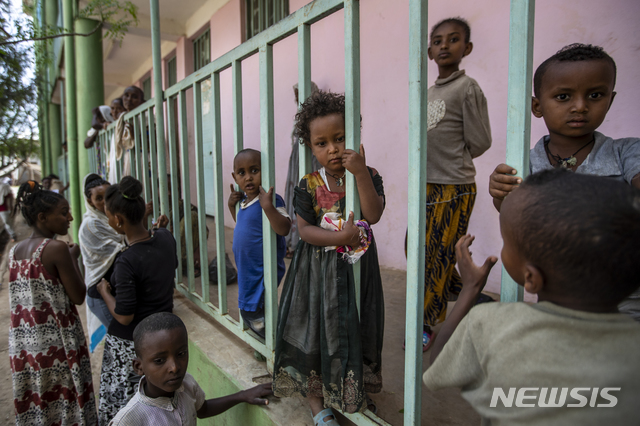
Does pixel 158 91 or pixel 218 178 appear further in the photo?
pixel 158 91

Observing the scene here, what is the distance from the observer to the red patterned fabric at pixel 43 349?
207 cm

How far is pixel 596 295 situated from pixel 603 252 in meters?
0.09

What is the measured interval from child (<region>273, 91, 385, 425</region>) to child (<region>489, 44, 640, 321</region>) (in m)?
0.56

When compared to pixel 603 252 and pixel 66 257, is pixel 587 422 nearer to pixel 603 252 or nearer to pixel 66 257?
pixel 603 252

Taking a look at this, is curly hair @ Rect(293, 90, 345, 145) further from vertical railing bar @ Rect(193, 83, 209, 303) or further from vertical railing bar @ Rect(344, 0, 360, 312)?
vertical railing bar @ Rect(193, 83, 209, 303)

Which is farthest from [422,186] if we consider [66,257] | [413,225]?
[66,257]

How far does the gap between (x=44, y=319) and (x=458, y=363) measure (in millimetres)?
2300

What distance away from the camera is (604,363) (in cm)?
65

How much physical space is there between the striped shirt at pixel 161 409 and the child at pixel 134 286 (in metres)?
0.53

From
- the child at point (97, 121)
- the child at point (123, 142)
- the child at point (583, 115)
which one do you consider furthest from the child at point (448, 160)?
the child at point (97, 121)

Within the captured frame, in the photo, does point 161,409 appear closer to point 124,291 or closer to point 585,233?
point 124,291

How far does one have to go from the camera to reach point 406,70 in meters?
3.49

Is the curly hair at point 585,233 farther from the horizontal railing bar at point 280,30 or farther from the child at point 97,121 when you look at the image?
the child at point 97,121

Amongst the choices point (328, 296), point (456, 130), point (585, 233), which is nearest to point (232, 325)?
point (328, 296)
